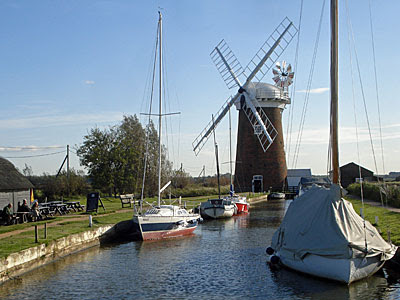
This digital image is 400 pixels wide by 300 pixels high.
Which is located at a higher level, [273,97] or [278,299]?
[273,97]

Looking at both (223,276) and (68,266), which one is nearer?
(223,276)

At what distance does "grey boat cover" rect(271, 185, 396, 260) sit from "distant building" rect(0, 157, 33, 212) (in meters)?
16.3

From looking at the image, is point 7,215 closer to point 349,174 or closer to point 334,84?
point 334,84

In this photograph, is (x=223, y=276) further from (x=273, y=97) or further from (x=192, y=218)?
(x=273, y=97)

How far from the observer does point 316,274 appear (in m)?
14.2

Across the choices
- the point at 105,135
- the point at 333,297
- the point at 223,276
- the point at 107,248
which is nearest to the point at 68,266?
the point at 107,248

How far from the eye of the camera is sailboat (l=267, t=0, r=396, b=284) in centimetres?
1343

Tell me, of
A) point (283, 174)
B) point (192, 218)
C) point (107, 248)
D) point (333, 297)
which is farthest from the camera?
point (283, 174)

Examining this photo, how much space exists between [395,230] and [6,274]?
14.9 meters

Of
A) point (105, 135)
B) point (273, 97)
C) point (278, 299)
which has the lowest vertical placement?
point (278, 299)

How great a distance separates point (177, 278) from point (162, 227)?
359 inches

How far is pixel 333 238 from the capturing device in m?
13.7

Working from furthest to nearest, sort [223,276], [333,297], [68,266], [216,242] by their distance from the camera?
[216,242] < [68,266] < [223,276] < [333,297]

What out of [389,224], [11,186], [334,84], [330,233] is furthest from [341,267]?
[11,186]
